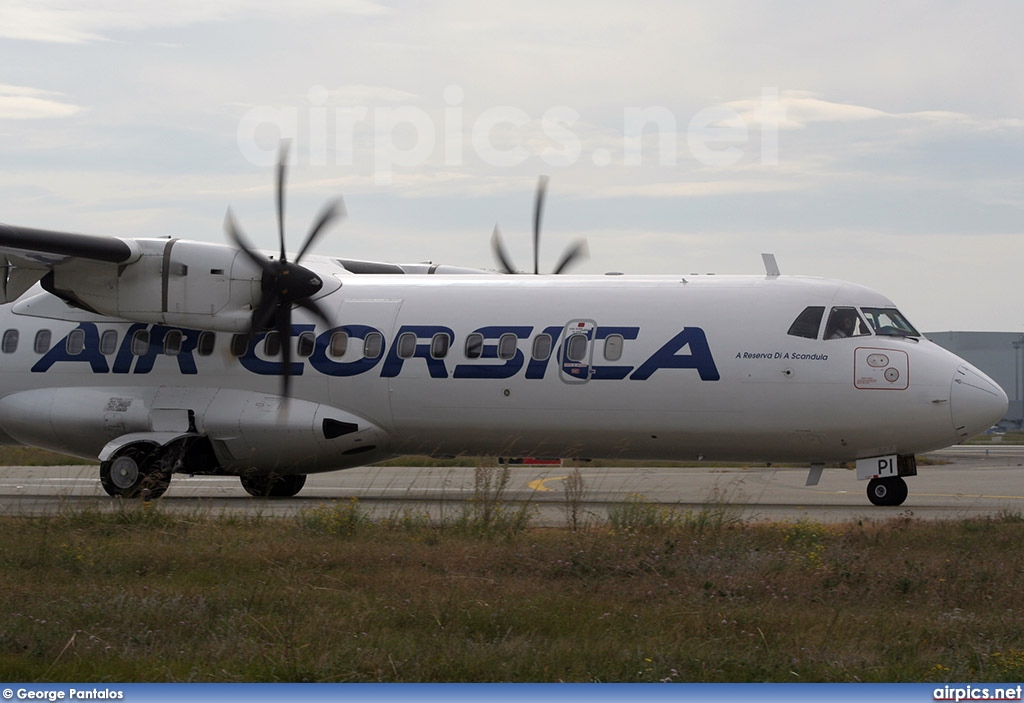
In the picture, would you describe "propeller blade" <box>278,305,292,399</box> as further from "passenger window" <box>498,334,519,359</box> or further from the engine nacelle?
"passenger window" <box>498,334,519,359</box>

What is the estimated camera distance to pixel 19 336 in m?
20.8

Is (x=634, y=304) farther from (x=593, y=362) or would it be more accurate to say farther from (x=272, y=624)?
(x=272, y=624)

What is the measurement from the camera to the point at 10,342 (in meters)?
20.9

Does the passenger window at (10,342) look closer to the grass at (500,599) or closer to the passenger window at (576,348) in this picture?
the grass at (500,599)

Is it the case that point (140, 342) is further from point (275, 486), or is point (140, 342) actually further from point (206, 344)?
point (275, 486)

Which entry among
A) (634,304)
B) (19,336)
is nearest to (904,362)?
(634,304)

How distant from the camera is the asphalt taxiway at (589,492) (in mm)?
17141

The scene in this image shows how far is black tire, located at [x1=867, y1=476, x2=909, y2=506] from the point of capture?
717 inches

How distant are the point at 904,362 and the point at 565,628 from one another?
10163 mm

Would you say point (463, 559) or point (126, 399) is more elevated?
point (126, 399)

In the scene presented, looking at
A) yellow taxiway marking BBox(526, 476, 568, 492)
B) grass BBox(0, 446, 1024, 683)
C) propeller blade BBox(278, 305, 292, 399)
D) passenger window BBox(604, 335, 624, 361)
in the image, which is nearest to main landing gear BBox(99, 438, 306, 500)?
propeller blade BBox(278, 305, 292, 399)

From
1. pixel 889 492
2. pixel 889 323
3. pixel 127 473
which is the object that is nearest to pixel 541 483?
pixel 889 492

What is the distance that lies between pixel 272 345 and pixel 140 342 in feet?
7.58

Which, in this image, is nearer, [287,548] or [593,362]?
[287,548]
